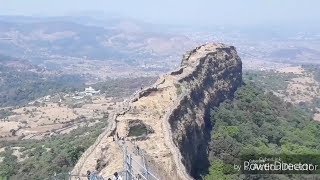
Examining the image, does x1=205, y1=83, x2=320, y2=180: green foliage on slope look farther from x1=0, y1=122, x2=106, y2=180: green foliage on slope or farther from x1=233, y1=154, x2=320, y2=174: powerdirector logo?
x1=0, y1=122, x2=106, y2=180: green foliage on slope

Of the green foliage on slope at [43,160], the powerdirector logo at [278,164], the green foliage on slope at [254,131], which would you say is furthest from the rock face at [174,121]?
the green foliage on slope at [43,160]

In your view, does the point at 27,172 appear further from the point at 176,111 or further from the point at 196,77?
the point at 196,77

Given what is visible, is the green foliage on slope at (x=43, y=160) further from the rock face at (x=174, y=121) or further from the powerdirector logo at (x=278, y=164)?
the powerdirector logo at (x=278, y=164)

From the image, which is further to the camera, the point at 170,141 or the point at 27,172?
the point at 27,172

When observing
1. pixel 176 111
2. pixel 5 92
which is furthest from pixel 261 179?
pixel 5 92

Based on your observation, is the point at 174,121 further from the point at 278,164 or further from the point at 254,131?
the point at 254,131

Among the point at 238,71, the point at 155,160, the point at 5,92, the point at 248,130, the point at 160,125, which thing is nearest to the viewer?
the point at 155,160
